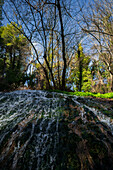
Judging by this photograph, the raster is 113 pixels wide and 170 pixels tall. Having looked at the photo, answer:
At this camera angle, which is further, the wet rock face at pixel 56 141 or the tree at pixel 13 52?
the tree at pixel 13 52

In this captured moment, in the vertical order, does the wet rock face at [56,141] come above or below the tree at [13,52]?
below

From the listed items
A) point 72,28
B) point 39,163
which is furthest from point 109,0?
point 39,163

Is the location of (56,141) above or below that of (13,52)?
below

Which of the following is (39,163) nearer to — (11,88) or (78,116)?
(78,116)

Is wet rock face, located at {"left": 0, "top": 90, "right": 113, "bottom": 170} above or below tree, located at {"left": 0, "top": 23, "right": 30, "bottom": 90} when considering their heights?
below

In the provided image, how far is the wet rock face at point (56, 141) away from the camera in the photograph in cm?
159

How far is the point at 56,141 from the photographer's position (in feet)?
6.49

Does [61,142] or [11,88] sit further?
[11,88]

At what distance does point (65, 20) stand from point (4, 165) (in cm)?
742

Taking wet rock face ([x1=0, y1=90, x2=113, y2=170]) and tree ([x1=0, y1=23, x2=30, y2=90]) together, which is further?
tree ([x1=0, y1=23, x2=30, y2=90])

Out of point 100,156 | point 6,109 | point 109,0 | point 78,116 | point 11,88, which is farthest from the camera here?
point 11,88

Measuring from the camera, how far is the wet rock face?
62.7 inches

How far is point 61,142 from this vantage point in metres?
1.95

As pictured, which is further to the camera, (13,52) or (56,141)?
(13,52)
